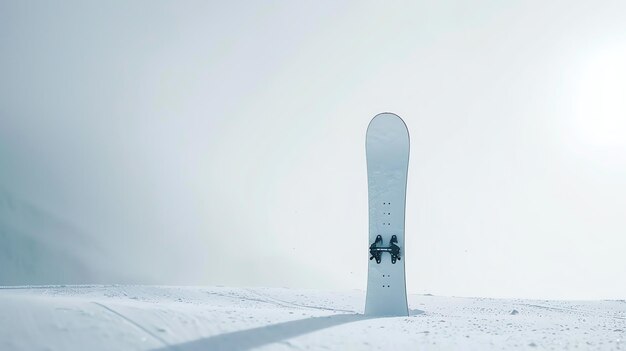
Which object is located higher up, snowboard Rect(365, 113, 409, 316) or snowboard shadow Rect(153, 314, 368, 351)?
snowboard Rect(365, 113, 409, 316)

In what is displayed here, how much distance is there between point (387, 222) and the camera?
1094 cm

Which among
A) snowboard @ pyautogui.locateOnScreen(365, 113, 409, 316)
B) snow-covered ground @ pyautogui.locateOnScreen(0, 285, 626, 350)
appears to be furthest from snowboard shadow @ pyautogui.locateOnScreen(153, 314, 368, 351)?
snowboard @ pyautogui.locateOnScreen(365, 113, 409, 316)

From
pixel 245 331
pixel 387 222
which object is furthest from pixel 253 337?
pixel 387 222

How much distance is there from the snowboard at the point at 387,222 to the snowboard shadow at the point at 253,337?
126 inches

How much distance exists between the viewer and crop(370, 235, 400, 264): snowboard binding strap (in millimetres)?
10812

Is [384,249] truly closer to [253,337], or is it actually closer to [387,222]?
[387,222]

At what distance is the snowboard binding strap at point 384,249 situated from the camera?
10812mm

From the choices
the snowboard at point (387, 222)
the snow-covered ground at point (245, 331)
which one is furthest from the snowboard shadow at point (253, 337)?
the snowboard at point (387, 222)

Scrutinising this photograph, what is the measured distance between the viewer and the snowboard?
427 inches

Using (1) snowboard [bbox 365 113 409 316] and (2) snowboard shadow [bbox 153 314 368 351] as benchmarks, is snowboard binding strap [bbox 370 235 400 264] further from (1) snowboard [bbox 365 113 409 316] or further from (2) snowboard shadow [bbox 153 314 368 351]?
(2) snowboard shadow [bbox 153 314 368 351]

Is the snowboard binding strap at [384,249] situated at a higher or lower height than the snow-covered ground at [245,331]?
higher

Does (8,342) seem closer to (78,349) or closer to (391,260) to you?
(78,349)

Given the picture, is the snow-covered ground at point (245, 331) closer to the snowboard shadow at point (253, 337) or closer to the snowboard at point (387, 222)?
the snowboard shadow at point (253, 337)

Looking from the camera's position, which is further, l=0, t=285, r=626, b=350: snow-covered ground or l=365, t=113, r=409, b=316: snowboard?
l=365, t=113, r=409, b=316: snowboard
